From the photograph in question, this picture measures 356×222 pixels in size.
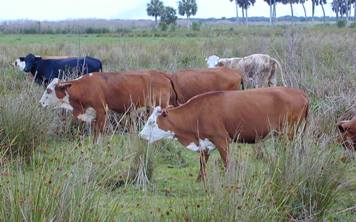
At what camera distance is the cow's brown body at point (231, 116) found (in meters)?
7.96

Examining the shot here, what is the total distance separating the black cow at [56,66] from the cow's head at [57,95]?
3236 millimetres

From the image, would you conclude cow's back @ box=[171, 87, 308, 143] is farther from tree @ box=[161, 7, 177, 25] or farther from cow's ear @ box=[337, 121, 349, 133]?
tree @ box=[161, 7, 177, 25]

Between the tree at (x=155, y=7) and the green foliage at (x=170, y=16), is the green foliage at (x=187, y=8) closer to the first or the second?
the tree at (x=155, y=7)

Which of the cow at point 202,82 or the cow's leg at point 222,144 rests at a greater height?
the cow at point 202,82

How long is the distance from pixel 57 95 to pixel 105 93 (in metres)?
0.80

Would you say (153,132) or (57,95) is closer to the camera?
(153,132)

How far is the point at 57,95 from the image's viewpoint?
35.1 feet

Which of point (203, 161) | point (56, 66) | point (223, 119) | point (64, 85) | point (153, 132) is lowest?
point (203, 161)

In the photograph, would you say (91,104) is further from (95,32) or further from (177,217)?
(95,32)

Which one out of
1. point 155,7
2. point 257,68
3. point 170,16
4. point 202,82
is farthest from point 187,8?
point 202,82

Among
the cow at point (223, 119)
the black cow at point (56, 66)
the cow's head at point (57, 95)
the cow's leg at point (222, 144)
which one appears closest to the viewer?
the cow's leg at point (222, 144)

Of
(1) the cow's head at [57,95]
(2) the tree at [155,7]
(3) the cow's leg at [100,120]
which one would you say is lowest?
(3) the cow's leg at [100,120]

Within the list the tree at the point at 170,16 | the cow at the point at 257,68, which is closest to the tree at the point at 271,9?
the tree at the point at 170,16

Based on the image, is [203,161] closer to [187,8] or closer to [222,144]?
[222,144]
